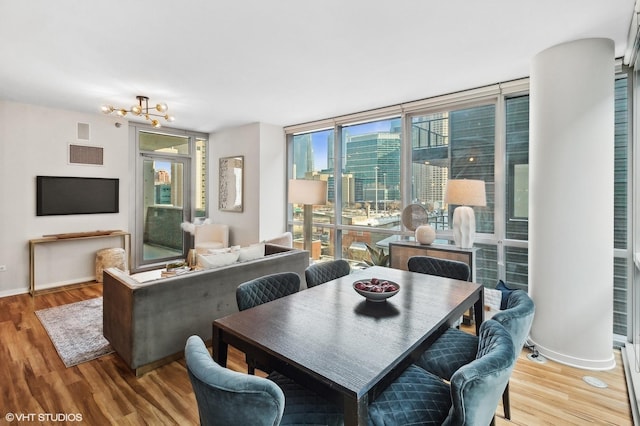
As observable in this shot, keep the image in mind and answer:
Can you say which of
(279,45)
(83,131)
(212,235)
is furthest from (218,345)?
(83,131)

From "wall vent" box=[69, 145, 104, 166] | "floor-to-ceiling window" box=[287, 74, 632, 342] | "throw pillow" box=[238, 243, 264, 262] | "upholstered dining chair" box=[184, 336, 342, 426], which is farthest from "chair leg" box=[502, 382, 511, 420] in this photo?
"wall vent" box=[69, 145, 104, 166]

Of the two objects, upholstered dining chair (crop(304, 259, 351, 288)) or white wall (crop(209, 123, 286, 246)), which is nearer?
upholstered dining chair (crop(304, 259, 351, 288))

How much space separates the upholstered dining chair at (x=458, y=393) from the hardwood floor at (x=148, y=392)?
0.94 metres

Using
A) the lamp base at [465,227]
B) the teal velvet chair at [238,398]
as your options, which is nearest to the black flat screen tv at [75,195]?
the teal velvet chair at [238,398]

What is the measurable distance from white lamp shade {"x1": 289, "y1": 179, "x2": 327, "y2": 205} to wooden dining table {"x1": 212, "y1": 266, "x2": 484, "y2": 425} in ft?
5.71

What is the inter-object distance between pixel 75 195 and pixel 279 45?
4.07 metres

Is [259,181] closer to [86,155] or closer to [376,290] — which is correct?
[86,155]

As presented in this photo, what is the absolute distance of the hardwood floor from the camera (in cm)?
199

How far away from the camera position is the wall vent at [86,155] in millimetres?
4712

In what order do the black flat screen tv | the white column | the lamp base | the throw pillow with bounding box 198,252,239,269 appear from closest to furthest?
the white column → the throw pillow with bounding box 198,252,239,269 → the lamp base → the black flat screen tv

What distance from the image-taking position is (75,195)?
4738 mm

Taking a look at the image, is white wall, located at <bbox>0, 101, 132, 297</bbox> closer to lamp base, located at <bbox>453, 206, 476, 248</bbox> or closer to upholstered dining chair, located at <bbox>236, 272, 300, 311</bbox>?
upholstered dining chair, located at <bbox>236, 272, 300, 311</bbox>

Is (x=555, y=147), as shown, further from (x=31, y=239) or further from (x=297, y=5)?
(x=31, y=239)

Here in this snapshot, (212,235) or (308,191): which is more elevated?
(308,191)
